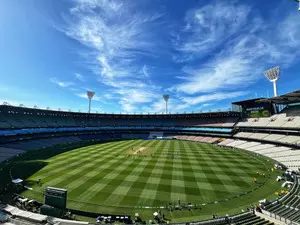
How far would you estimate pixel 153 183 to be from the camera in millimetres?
27219

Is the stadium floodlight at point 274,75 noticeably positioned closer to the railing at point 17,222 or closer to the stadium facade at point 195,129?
the stadium facade at point 195,129

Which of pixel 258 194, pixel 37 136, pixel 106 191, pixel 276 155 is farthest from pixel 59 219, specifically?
pixel 37 136

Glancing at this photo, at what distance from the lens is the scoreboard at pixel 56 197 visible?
18.4m

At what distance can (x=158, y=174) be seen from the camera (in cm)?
3136

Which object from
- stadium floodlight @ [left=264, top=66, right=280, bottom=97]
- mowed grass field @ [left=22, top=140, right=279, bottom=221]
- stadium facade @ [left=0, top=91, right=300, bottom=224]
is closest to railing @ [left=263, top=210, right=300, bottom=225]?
stadium facade @ [left=0, top=91, right=300, bottom=224]

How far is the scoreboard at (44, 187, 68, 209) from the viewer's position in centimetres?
1838

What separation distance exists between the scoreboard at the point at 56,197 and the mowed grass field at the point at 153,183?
2.36 m

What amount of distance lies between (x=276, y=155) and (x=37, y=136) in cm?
8131

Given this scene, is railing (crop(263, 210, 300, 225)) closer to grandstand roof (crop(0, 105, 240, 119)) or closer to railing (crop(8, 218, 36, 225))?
railing (crop(8, 218, 36, 225))

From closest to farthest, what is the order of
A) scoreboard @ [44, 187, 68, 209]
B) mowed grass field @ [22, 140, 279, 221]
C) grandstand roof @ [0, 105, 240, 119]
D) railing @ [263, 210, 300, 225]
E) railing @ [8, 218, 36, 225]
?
railing @ [8, 218, 36, 225] → railing @ [263, 210, 300, 225] → scoreboard @ [44, 187, 68, 209] → mowed grass field @ [22, 140, 279, 221] → grandstand roof @ [0, 105, 240, 119]

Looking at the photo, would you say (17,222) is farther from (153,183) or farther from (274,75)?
(274,75)

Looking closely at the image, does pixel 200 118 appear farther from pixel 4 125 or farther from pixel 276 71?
pixel 4 125

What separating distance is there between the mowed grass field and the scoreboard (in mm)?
2357

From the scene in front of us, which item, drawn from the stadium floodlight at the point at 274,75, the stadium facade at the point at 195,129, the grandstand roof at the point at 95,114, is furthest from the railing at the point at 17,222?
the stadium floodlight at the point at 274,75
